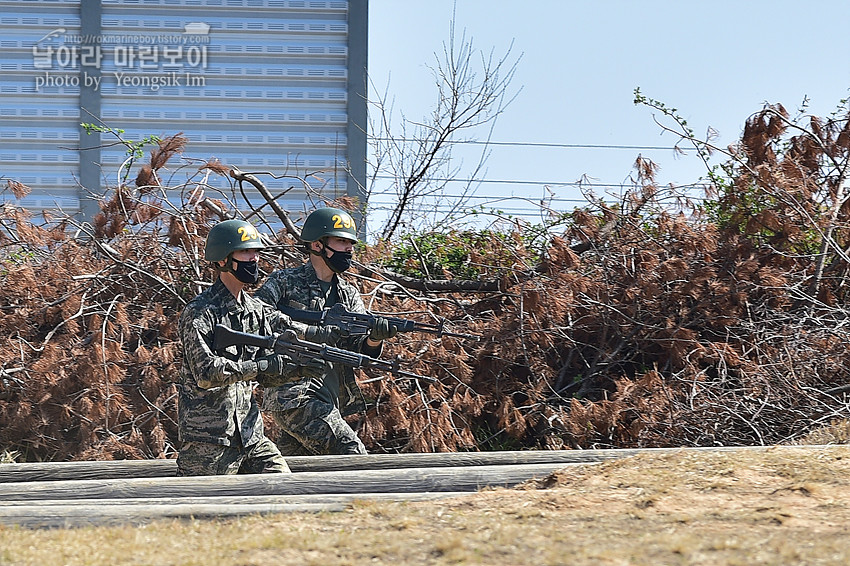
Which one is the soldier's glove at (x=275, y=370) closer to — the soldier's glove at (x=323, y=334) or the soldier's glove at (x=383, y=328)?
the soldier's glove at (x=323, y=334)

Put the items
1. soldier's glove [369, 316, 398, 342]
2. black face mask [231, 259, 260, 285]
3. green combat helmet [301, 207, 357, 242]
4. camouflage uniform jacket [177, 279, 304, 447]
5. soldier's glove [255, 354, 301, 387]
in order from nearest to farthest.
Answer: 1. camouflage uniform jacket [177, 279, 304, 447]
2. soldier's glove [255, 354, 301, 387]
3. black face mask [231, 259, 260, 285]
4. soldier's glove [369, 316, 398, 342]
5. green combat helmet [301, 207, 357, 242]

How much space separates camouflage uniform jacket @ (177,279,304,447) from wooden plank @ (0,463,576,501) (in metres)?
0.36

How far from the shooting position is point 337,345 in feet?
19.2

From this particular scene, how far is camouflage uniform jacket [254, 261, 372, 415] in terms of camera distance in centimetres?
574

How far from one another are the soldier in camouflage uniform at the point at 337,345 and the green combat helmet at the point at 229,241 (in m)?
0.54

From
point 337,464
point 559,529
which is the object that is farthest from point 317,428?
point 559,529

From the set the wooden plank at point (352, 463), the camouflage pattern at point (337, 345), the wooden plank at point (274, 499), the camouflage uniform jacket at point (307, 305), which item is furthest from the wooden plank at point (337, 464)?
the wooden plank at point (274, 499)

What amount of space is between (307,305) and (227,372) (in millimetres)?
1031

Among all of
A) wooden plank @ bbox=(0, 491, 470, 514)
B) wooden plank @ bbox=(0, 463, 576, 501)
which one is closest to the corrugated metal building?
wooden plank @ bbox=(0, 463, 576, 501)

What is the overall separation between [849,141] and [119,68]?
633 cm

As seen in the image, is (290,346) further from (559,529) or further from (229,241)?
(559,529)

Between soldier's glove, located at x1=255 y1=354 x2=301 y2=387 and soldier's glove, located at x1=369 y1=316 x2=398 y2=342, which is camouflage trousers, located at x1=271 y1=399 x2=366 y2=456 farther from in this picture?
soldier's glove, located at x1=369 y1=316 x2=398 y2=342

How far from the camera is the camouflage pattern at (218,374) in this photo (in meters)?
4.96

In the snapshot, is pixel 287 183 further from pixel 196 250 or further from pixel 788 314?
pixel 788 314
